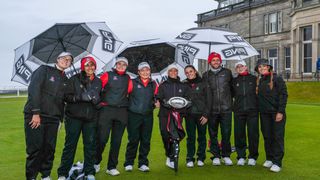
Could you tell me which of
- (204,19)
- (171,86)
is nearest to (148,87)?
(171,86)

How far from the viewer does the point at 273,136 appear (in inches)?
308

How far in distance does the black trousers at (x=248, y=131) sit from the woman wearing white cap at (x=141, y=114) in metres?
1.99

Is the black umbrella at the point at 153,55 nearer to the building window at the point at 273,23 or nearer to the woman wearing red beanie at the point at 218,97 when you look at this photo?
the woman wearing red beanie at the point at 218,97

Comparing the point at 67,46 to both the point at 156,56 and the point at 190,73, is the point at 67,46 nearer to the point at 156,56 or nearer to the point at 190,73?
the point at 156,56

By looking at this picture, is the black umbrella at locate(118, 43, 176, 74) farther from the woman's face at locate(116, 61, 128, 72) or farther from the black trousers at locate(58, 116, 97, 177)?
the black trousers at locate(58, 116, 97, 177)

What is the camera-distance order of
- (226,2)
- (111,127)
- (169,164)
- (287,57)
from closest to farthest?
1. (111,127)
2. (169,164)
3. (287,57)
4. (226,2)

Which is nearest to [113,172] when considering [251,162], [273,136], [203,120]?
[203,120]

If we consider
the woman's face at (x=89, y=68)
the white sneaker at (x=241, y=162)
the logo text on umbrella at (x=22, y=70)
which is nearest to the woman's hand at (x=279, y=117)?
the white sneaker at (x=241, y=162)

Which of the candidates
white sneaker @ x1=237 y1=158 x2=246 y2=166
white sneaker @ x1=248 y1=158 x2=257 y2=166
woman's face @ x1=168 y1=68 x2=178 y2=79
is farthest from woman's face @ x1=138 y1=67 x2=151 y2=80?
white sneaker @ x1=248 y1=158 x2=257 y2=166

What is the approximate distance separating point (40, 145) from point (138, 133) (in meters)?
2.05

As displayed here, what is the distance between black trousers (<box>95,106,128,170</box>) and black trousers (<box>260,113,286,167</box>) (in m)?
2.95

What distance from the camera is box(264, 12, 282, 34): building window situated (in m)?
43.6

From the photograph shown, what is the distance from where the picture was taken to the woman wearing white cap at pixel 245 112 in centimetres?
812

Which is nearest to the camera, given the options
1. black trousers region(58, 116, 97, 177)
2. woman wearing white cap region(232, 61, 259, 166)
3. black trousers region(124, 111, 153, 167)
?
black trousers region(58, 116, 97, 177)
